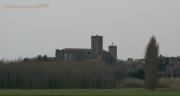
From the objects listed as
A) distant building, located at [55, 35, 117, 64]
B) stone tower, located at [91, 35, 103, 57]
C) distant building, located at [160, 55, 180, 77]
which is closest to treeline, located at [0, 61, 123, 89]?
distant building, located at [160, 55, 180, 77]

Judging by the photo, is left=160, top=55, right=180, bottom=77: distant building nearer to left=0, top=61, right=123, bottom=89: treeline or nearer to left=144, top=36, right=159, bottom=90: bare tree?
left=0, top=61, right=123, bottom=89: treeline

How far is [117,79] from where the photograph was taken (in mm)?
108750

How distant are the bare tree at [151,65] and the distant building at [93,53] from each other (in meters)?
72.7

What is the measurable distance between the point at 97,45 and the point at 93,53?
4.94 m

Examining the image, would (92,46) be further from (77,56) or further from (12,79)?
(12,79)

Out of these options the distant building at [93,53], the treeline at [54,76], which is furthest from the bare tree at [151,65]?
the distant building at [93,53]

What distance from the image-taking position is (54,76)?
101m

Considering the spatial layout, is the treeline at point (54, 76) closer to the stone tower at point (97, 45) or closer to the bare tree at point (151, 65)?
→ the bare tree at point (151, 65)

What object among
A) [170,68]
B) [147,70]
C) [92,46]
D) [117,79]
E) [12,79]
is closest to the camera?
[147,70]

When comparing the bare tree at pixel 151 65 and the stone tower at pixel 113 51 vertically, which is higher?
the stone tower at pixel 113 51

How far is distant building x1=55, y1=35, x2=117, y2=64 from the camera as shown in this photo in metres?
158

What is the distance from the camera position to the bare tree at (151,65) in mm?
74600

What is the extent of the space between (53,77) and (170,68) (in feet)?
188

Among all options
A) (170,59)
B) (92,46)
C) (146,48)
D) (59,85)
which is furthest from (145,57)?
(170,59)
